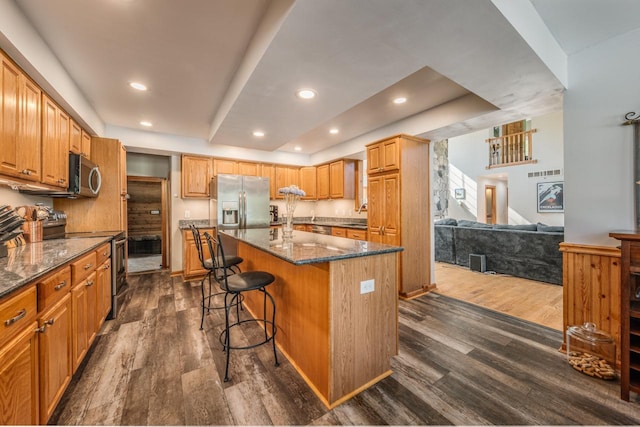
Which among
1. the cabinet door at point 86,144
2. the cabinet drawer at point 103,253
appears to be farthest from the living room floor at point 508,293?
the cabinet door at point 86,144

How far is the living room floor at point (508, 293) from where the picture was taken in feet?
9.34

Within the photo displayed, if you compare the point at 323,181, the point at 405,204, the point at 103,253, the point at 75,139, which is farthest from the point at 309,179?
the point at 103,253

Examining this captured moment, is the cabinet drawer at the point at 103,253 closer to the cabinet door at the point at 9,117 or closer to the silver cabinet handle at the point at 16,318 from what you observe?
the cabinet door at the point at 9,117

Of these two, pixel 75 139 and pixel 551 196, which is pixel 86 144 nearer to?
pixel 75 139

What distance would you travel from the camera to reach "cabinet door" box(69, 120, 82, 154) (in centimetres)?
275

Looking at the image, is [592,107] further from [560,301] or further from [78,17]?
[78,17]

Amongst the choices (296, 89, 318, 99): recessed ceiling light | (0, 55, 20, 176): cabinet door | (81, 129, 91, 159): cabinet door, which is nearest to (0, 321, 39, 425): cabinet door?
(0, 55, 20, 176): cabinet door

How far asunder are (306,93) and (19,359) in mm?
2534

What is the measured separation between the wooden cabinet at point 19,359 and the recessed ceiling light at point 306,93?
7.47 ft

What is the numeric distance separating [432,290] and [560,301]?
1.47 metres

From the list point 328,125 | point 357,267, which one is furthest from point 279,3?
point 328,125

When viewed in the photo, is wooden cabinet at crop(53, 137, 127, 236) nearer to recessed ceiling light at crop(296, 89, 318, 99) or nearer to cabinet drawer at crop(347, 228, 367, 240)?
recessed ceiling light at crop(296, 89, 318, 99)

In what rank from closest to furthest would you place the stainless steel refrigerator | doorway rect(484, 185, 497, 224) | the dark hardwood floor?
the dark hardwood floor
the stainless steel refrigerator
doorway rect(484, 185, 497, 224)

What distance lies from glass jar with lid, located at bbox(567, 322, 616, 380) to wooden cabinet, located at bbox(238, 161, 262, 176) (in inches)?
198
